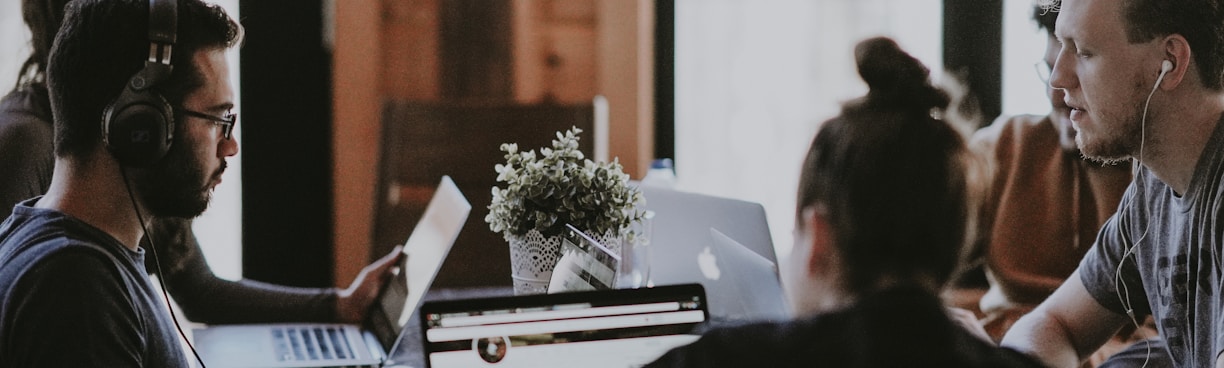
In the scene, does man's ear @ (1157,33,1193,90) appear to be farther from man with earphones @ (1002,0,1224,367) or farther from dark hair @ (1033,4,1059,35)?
dark hair @ (1033,4,1059,35)

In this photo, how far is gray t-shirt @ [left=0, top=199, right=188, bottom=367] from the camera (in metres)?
1.02

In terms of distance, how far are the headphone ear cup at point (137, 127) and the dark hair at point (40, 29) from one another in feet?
2.15

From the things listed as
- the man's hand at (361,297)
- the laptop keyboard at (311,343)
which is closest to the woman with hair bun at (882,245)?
the laptop keyboard at (311,343)

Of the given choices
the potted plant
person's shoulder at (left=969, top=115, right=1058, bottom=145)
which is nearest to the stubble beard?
the potted plant

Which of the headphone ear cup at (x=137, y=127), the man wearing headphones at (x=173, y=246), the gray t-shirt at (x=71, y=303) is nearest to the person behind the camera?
the gray t-shirt at (x=71, y=303)

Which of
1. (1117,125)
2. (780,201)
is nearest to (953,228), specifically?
(1117,125)

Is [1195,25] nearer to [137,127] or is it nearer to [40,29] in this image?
[137,127]

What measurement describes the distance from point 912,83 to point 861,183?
99 millimetres

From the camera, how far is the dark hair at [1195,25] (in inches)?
55.1

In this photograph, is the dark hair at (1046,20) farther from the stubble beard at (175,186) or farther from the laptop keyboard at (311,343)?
the stubble beard at (175,186)

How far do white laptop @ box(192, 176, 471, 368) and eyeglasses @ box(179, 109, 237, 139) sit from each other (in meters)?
0.35

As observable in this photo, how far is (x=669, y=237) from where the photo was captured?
1695mm

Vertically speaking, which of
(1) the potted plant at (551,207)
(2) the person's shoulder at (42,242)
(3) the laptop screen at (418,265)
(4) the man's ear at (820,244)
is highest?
(4) the man's ear at (820,244)

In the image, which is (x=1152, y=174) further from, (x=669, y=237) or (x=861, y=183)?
(x=861, y=183)
